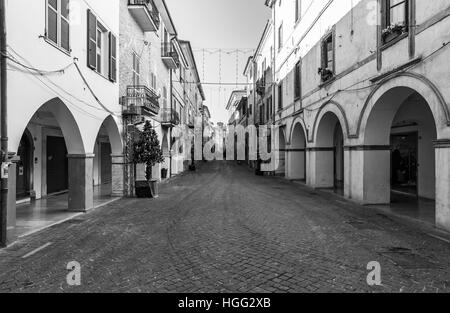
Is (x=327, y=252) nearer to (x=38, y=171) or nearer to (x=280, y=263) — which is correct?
(x=280, y=263)

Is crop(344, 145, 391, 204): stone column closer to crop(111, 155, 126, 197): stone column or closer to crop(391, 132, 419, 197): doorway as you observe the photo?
crop(391, 132, 419, 197): doorway

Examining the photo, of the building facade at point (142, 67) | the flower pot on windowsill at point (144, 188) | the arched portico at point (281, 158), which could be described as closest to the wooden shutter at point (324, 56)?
the building facade at point (142, 67)

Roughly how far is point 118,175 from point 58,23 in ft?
22.3

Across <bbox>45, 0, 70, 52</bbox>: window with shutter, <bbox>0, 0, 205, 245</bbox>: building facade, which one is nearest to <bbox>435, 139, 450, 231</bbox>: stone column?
<bbox>0, 0, 205, 245</bbox>: building facade

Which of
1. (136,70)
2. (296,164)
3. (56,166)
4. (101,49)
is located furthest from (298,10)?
(56,166)

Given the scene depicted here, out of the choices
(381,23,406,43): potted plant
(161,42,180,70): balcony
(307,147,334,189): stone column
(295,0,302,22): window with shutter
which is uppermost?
(295,0,302,22): window with shutter

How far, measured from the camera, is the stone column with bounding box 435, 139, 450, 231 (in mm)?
6746

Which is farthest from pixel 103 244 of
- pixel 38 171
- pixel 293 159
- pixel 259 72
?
pixel 259 72

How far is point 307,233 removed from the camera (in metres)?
6.92

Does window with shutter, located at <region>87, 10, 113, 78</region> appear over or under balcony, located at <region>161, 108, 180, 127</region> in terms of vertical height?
over

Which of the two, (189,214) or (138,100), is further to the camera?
(138,100)

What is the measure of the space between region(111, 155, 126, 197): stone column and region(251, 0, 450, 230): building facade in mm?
9421
